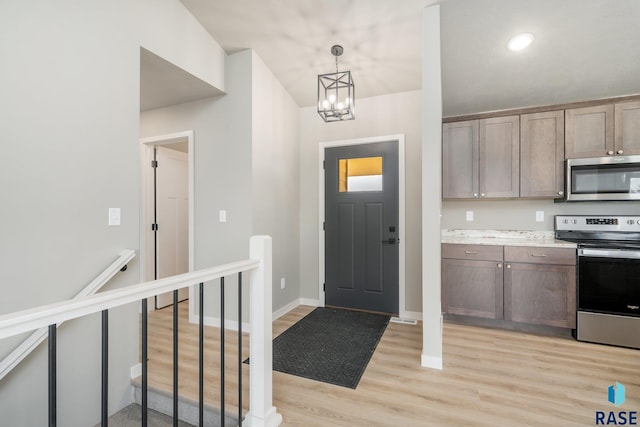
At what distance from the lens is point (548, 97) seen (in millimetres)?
2977

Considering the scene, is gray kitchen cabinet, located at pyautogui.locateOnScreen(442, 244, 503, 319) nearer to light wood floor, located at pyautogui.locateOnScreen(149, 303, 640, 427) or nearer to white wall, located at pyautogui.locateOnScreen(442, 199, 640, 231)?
light wood floor, located at pyautogui.locateOnScreen(149, 303, 640, 427)

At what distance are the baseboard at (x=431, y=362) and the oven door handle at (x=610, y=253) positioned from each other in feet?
5.43

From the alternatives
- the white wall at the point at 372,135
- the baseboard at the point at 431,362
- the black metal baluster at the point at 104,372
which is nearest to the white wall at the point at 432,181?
the baseboard at the point at 431,362

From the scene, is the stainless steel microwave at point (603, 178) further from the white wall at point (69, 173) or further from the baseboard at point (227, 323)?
the white wall at point (69, 173)

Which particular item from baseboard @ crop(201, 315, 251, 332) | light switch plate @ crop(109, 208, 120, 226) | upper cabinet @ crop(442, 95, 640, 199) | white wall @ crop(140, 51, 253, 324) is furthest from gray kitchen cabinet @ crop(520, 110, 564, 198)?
light switch plate @ crop(109, 208, 120, 226)

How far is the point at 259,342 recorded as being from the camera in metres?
1.57

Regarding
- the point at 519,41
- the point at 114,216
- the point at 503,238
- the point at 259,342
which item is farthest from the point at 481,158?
the point at 114,216

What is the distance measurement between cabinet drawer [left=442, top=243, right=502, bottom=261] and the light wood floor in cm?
74

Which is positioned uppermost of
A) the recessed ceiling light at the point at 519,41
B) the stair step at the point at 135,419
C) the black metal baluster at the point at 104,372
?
the recessed ceiling light at the point at 519,41

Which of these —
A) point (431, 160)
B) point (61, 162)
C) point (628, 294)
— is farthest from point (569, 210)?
point (61, 162)

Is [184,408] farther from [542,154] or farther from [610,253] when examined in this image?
[542,154]

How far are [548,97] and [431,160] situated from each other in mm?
1814

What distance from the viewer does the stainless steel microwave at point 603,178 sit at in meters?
2.74

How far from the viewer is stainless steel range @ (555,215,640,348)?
249cm
